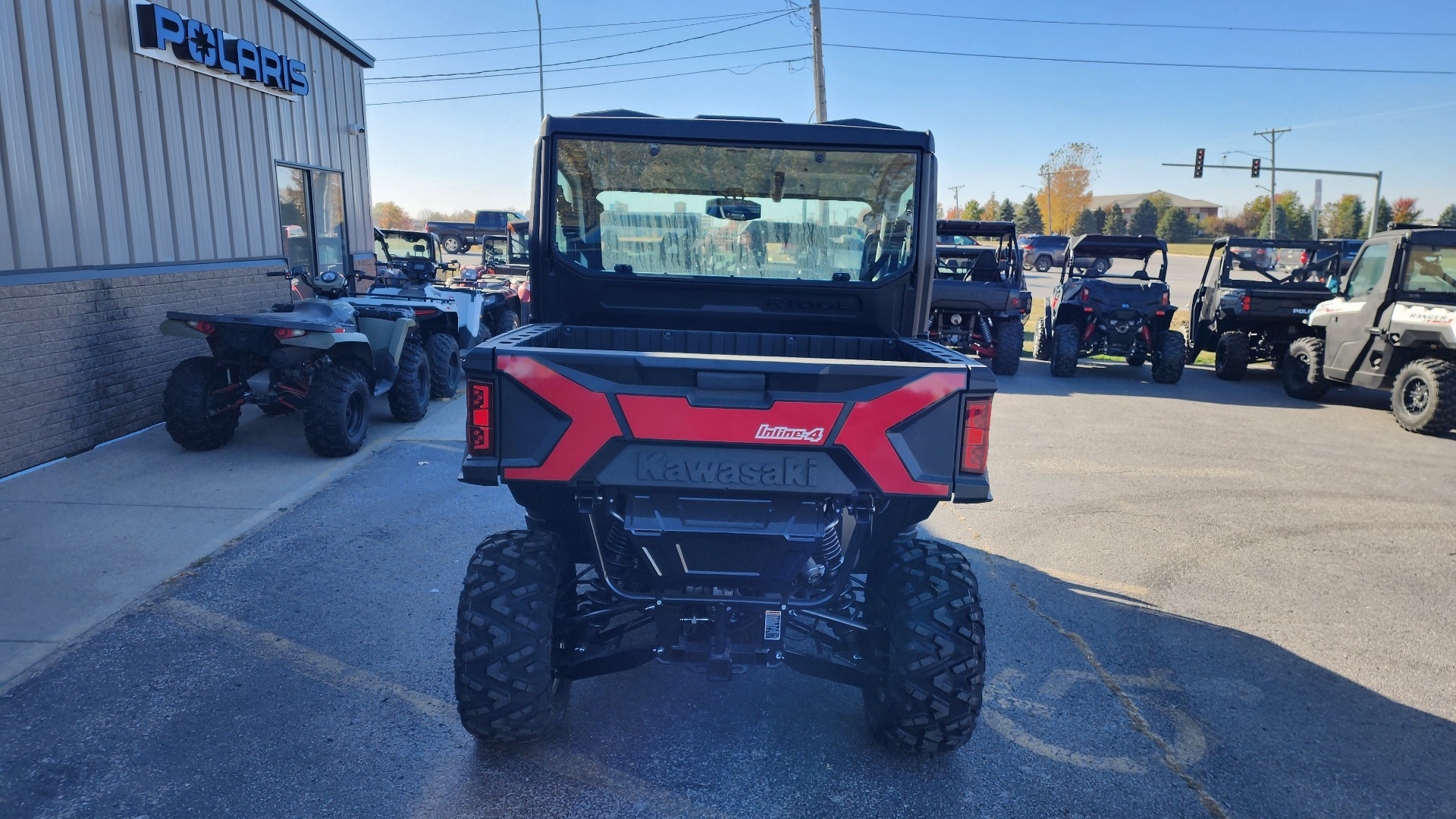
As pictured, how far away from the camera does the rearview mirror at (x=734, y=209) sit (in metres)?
4.21

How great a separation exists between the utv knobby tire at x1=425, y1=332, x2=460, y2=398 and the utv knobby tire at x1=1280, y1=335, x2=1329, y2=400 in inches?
404

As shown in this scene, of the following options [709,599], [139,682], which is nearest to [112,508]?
[139,682]

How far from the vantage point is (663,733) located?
11.0 ft

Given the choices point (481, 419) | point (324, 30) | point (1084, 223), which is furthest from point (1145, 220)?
point (481, 419)

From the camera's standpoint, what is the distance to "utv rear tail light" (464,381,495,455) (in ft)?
9.20

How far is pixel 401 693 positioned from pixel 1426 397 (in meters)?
10.2

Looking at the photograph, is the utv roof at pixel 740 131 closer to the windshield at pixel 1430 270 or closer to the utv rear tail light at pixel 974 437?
the utv rear tail light at pixel 974 437

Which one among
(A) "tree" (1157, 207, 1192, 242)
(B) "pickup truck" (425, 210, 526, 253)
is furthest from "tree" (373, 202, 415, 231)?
(A) "tree" (1157, 207, 1192, 242)

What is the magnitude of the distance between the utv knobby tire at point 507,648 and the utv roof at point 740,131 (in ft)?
6.47

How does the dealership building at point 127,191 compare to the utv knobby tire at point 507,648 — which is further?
the dealership building at point 127,191

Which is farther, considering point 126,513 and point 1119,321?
point 1119,321

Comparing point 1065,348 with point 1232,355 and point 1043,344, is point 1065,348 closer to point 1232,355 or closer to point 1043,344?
point 1043,344

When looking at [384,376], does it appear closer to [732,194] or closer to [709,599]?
[732,194]

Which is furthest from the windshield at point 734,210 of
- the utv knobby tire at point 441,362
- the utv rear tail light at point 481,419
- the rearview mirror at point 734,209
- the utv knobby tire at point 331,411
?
the utv knobby tire at point 441,362
